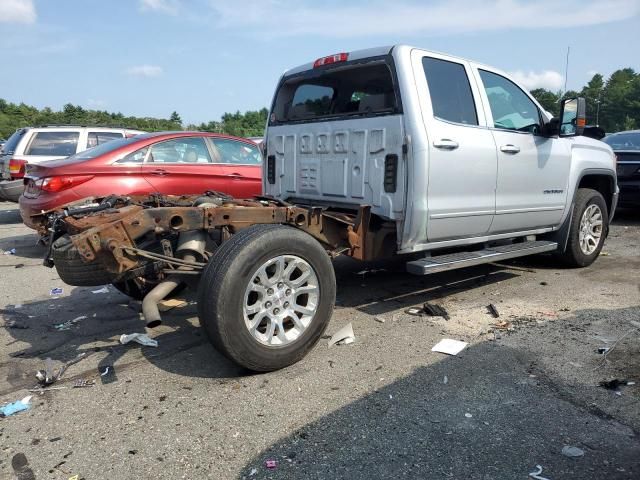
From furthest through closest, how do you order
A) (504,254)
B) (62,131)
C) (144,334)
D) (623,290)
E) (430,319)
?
(62,131) → (623,290) → (504,254) → (430,319) → (144,334)

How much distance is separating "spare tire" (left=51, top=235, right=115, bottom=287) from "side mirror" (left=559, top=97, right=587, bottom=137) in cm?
449

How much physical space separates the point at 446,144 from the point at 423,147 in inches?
11.5

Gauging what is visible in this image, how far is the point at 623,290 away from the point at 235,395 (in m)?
4.23

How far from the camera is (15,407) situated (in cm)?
304

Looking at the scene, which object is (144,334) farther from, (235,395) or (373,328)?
(373,328)

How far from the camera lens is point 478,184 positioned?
462cm

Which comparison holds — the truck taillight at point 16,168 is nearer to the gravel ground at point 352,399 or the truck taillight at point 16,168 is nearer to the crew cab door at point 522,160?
the gravel ground at point 352,399

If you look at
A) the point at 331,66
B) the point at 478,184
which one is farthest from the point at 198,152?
the point at 478,184

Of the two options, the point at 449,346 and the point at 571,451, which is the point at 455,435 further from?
the point at 449,346

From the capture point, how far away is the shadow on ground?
2404 mm

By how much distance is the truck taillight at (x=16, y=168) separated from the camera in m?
9.95

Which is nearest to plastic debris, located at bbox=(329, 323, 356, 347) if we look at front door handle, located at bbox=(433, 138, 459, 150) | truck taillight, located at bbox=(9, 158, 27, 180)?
front door handle, located at bbox=(433, 138, 459, 150)

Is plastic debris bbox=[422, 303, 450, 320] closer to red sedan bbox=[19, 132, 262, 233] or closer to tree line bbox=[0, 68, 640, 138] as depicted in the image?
red sedan bbox=[19, 132, 262, 233]

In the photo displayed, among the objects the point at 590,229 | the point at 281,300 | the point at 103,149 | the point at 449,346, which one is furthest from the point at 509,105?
the point at 103,149
